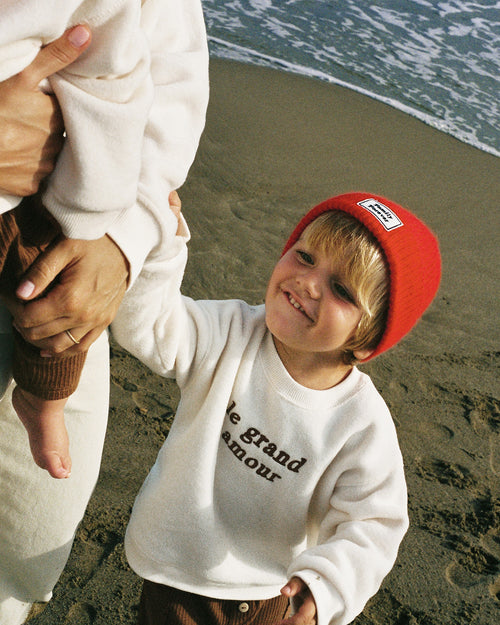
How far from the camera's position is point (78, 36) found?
1155 mm

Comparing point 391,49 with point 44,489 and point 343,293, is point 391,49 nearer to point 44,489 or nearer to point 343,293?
point 343,293

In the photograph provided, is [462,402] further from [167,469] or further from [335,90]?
[335,90]

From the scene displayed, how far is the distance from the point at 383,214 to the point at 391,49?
27.3 feet

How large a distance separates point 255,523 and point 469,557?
4.72ft

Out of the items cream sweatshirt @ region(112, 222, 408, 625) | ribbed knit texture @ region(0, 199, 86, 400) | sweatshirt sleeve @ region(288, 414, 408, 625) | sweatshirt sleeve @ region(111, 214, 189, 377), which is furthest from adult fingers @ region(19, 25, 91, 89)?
sweatshirt sleeve @ region(288, 414, 408, 625)

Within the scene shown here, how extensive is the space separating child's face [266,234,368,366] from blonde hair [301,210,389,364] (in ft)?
0.06

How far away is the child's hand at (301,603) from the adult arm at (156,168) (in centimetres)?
74

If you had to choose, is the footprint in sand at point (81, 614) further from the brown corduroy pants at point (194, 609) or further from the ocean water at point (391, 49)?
the ocean water at point (391, 49)

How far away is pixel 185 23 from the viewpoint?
5.06 feet

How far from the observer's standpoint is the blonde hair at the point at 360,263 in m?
1.75

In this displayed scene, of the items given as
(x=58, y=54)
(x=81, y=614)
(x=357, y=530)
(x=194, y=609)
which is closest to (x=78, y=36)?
(x=58, y=54)

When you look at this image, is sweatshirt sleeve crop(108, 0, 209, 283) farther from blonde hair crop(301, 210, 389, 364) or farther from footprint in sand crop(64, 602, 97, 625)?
footprint in sand crop(64, 602, 97, 625)

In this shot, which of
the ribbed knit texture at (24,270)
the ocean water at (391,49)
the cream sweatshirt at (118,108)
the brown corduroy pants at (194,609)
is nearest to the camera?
the cream sweatshirt at (118,108)

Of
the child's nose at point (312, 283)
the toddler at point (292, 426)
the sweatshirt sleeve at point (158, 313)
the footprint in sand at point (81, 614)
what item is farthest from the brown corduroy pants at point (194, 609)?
the child's nose at point (312, 283)
